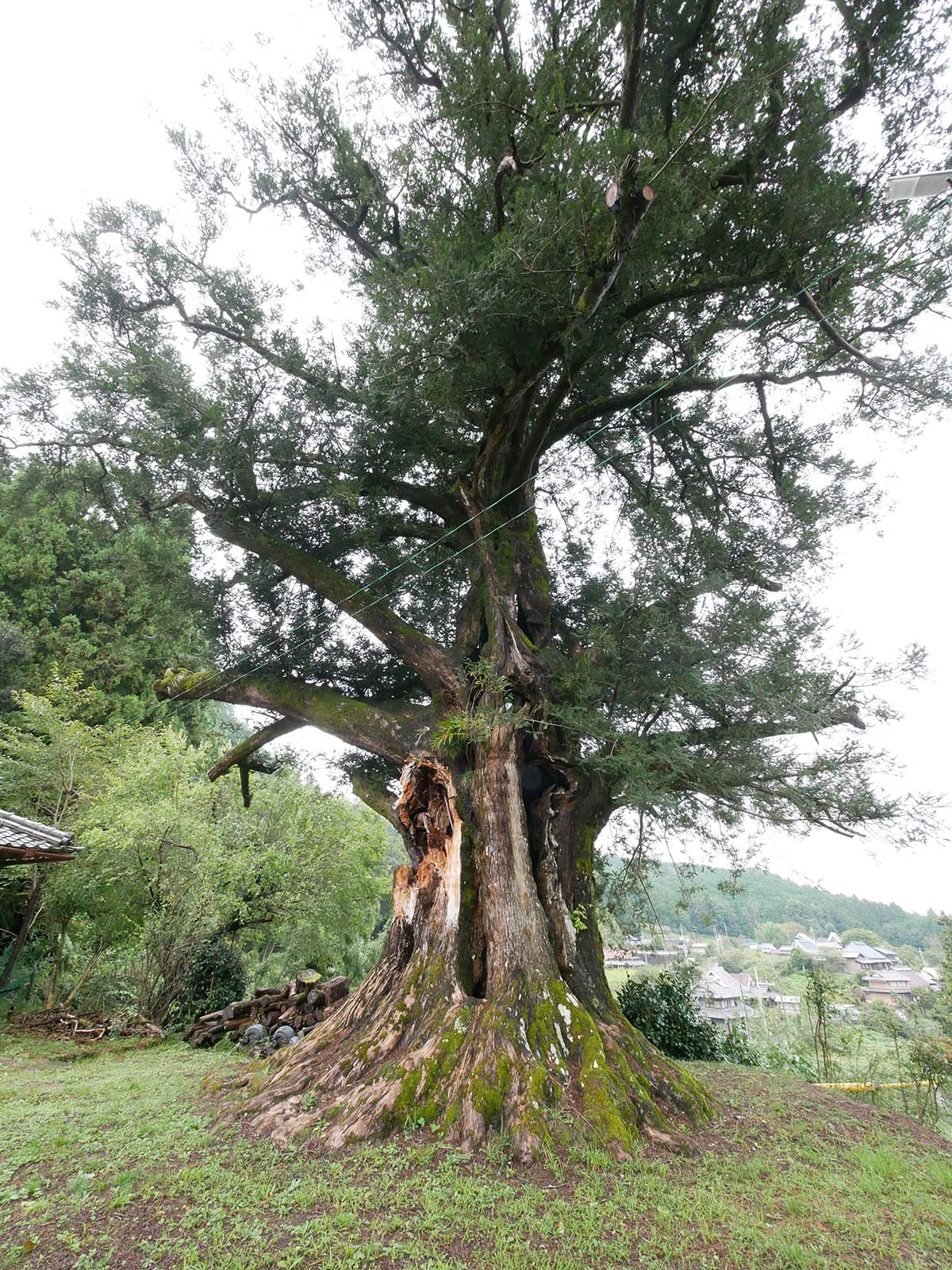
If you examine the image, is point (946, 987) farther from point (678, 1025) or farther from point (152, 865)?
point (152, 865)

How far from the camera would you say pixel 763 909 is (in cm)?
1411

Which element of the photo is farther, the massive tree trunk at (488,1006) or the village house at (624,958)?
the village house at (624,958)

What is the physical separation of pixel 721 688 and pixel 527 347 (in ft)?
11.8

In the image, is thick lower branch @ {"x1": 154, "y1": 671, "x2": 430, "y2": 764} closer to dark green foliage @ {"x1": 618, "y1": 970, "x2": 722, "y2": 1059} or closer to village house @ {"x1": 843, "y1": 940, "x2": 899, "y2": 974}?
dark green foliage @ {"x1": 618, "y1": 970, "x2": 722, "y2": 1059}

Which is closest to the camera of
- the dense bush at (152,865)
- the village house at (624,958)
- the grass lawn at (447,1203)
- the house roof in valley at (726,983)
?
the grass lawn at (447,1203)

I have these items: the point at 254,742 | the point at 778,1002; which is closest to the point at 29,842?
the point at 254,742

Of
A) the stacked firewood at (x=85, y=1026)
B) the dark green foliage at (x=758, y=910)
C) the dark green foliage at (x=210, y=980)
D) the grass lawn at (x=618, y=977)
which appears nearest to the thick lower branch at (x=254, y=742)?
the dark green foliage at (x=758, y=910)

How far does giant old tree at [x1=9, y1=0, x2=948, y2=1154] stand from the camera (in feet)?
13.0

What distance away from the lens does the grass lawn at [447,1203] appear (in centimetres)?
234

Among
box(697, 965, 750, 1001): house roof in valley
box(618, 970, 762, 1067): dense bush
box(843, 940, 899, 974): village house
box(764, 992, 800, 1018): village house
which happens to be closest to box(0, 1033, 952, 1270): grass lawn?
box(618, 970, 762, 1067): dense bush

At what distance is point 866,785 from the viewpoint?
15.3 feet

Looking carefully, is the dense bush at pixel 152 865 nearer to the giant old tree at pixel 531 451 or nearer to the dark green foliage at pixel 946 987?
the giant old tree at pixel 531 451

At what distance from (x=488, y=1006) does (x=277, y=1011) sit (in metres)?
6.09

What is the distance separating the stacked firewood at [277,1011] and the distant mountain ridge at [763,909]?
186 inches
